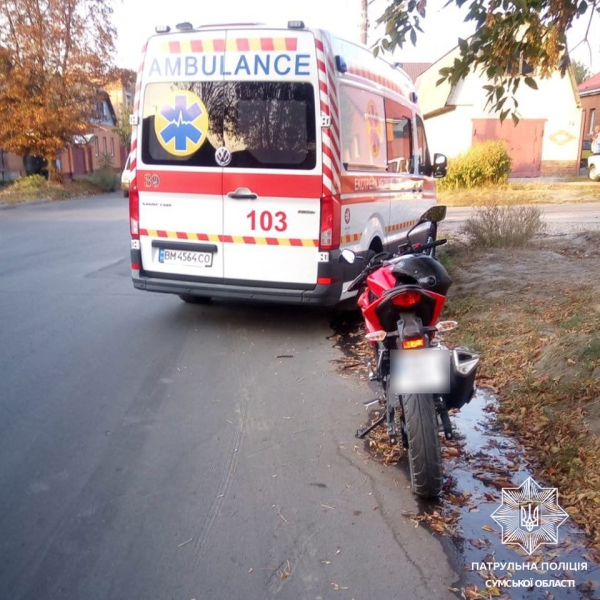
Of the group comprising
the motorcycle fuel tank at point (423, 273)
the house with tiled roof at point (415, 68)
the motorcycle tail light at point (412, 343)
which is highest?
the house with tiled roof at point (415, 68)

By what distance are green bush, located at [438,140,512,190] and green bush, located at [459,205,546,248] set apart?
14.2 metres

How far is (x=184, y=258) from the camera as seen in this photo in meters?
6.93

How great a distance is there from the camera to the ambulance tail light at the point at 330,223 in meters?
6.42

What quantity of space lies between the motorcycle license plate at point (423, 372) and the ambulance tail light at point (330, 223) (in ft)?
9.36

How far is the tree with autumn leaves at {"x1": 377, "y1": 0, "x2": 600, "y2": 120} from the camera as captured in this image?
4161 millimetres

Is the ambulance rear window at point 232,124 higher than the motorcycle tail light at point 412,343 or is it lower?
higher

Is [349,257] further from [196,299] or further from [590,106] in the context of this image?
[590,106]

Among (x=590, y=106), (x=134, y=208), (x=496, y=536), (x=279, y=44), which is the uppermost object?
(x=590, y=106)

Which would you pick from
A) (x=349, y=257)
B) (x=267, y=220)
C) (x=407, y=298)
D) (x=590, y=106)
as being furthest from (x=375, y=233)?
(x=590, y=106)

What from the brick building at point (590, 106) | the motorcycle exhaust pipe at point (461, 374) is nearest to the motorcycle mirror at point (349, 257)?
the motorcycle exhaust pipe at point (461, 374)

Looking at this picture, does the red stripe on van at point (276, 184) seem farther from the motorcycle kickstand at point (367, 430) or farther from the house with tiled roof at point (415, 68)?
the house with tiled roof at point (415, 68)

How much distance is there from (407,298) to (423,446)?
0.84 metres

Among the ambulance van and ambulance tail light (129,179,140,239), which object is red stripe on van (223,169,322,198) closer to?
the ambulance van

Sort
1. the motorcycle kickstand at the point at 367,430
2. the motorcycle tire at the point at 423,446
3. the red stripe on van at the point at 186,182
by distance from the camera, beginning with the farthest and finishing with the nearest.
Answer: the red stripe on van at the point at 186,182 → the motorcycle kickstand at the point at 367,430 → the motorcycle tire at the point at 423,446
